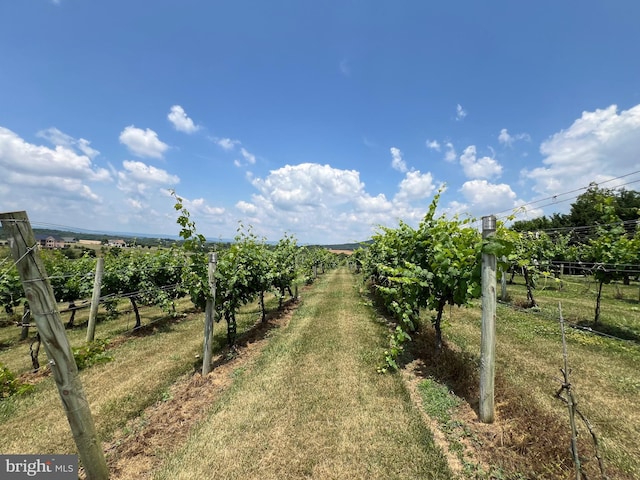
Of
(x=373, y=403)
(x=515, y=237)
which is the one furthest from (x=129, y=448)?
(x=515, y=237)

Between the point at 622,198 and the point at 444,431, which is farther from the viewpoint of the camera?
the point at 622,198

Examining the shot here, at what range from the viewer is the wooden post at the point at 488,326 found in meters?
4.04

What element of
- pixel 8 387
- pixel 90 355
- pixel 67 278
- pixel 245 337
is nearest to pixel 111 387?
pixel 8 387

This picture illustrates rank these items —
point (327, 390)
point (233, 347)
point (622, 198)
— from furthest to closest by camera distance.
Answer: point (622, 198), point (233, 347), point (327, 390)

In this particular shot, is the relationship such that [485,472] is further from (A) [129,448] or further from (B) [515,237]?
(A) [129,448]

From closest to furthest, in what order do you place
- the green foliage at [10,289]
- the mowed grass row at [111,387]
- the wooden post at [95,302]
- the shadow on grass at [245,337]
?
the mowed grass row at [111,387] < the shadow on grass at [245,337] < the wooden post at [95,302] < the green foliage at [10,289]

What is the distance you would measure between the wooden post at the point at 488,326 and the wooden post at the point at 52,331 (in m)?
4.88

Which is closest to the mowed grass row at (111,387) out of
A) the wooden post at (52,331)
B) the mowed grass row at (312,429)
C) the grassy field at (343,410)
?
the grassy field at (343,410)

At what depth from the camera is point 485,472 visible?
3.24 metres

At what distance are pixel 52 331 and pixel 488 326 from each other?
519 centimetres

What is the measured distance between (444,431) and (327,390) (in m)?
2.07

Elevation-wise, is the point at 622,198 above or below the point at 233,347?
above

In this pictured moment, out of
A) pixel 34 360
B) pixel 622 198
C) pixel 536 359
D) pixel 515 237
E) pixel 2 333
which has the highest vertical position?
pixel 622 198

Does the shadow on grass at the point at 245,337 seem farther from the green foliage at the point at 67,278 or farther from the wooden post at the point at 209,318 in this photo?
the green foliage at the point at 67,278
